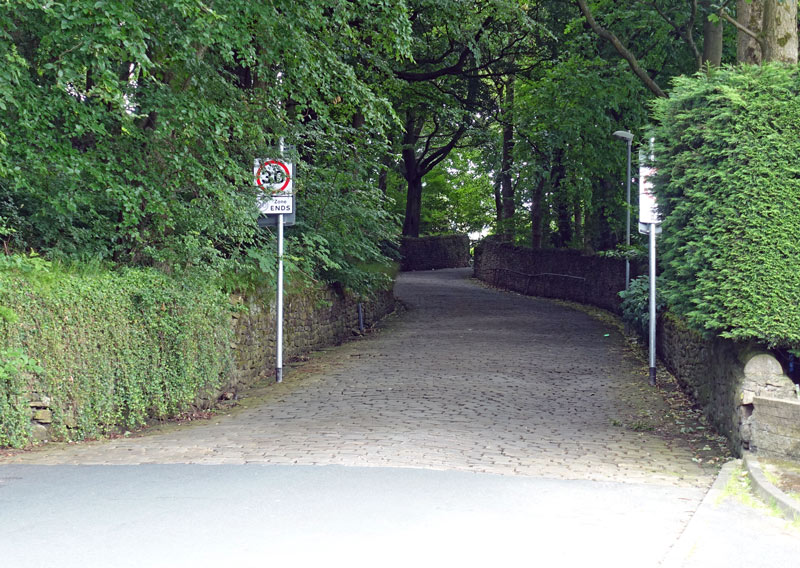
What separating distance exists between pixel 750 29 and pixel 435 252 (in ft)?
139

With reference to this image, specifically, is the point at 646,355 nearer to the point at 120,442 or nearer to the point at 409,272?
the point at 120,442

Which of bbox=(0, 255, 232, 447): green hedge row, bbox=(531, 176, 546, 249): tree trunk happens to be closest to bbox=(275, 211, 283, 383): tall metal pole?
bbox=(0, 255, 232, 447): green hedge row

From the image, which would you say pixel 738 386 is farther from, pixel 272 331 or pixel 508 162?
pixel 508 162

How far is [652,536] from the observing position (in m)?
5.58

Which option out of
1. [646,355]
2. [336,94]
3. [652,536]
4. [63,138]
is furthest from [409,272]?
[652,536]

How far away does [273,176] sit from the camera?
1340cm

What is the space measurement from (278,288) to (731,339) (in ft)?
24.7

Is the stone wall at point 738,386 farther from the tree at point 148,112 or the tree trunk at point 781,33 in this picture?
the tree at point 148,112

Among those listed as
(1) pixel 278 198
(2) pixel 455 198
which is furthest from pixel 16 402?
(2) pixel 455 198

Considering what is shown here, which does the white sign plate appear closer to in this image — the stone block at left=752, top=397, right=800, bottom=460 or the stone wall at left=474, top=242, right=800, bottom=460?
the stone wall at left=474, top=242, right=800, bottom=460

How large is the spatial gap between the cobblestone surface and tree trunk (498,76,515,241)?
44.9ft

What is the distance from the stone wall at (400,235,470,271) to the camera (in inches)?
2047

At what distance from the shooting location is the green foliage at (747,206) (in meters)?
8.24

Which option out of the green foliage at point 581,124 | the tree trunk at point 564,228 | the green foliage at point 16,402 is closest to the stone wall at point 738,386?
the green foliage at point 16,402
